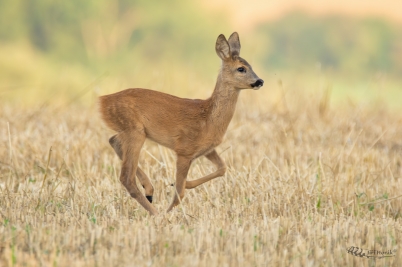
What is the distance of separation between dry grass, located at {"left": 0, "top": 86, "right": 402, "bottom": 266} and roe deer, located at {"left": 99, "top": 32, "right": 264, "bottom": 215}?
359mm

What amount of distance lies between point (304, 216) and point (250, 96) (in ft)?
27.4

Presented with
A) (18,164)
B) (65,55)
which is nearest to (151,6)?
(65,55)

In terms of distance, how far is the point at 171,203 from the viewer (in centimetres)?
746

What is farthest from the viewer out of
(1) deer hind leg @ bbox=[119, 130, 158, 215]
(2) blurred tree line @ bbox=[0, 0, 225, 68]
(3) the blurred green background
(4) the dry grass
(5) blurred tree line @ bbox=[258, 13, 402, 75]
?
(2) blurred tree line @ bbox=[0, 0, 225, 68]

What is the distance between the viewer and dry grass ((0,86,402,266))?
5.64 metres

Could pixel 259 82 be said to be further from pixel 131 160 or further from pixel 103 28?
pixel 103 28

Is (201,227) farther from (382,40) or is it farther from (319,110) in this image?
(382,40)

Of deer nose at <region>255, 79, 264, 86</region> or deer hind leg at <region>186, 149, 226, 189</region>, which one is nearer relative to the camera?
deer nose at <region>255, 79, 264, 86</region>

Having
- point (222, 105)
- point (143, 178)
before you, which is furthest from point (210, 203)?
point (222, 105)

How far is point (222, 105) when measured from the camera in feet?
25.4

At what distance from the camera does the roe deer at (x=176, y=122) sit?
7.46 metres

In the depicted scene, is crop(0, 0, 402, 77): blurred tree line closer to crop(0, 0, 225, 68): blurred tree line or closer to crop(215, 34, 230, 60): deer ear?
crop(0, 0, 225, 68): blurred tree line

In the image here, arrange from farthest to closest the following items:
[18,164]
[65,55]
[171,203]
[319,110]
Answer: [65,55] < [319,110] < [18,164] < [171,203]

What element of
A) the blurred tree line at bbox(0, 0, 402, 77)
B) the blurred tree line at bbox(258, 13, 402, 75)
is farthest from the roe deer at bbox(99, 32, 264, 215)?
the blurred tree line at bbox(258, 13, 402, 75)
